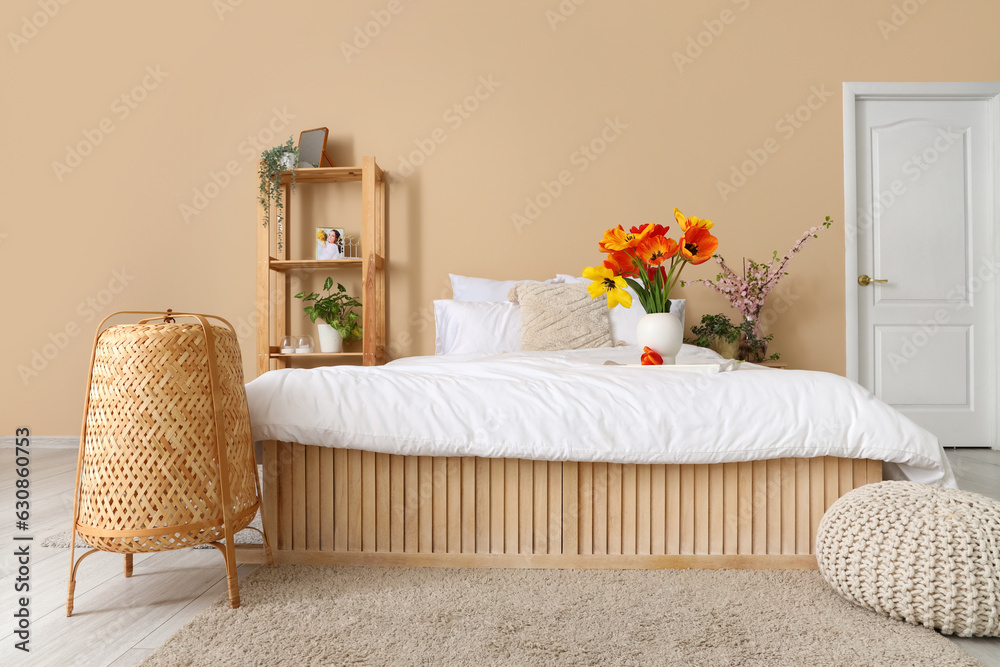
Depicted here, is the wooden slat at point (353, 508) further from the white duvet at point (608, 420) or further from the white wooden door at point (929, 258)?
Result: the white wooden door at point (929, 258)

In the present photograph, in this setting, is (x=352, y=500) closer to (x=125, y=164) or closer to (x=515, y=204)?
(x=515, y=204)

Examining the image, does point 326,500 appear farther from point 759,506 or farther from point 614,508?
point 759,506

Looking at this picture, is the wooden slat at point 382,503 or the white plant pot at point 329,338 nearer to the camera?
the wooden slat at point 382,503

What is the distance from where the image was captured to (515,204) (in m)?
3.55

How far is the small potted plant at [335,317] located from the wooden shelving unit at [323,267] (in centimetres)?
5

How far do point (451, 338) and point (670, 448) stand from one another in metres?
1.64

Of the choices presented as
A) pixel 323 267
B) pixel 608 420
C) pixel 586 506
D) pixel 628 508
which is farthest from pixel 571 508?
pixel 323 267

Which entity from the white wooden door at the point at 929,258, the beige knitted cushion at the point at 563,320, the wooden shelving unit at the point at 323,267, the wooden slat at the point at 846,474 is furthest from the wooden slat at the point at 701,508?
the white wooden door at the point at 929,258

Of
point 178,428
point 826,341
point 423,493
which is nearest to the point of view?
point 178,428

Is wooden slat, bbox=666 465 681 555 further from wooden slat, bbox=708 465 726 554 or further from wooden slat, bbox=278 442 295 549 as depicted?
wooden slat, bbox=278 442 295 549

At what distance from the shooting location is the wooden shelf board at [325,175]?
3359 millimetres

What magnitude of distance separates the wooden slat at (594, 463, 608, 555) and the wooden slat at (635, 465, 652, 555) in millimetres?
77

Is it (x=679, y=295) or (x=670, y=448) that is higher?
(x=679, y=295)

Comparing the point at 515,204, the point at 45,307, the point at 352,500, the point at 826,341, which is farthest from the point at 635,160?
the point at 45,307
